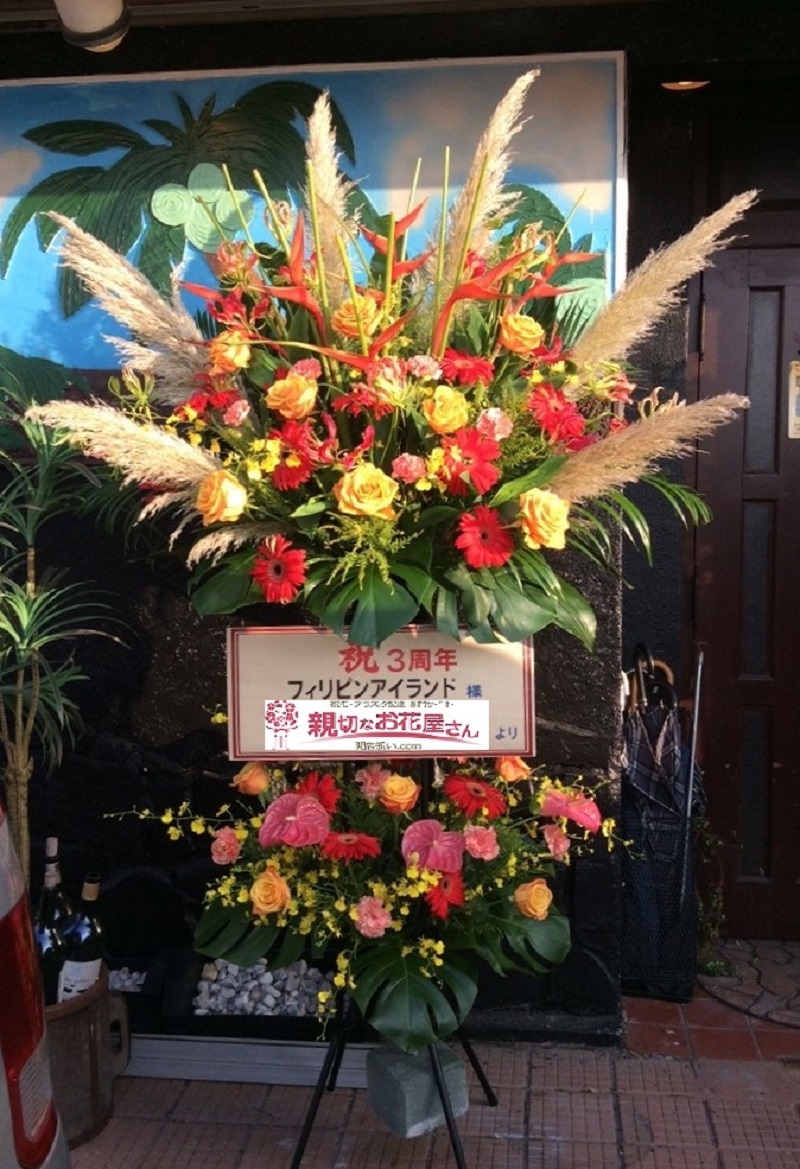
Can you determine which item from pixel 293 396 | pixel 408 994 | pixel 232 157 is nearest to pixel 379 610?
pixel 293 396

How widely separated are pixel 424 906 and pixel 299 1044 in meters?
0.97

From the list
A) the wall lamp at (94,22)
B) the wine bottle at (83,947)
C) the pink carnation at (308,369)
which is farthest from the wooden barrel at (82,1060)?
the wall lamp at (94,22)

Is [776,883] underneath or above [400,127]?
underneath

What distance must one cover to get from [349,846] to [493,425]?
3.53ft

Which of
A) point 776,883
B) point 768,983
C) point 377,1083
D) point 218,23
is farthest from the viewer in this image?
point 776,883

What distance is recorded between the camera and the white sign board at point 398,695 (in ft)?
9.68

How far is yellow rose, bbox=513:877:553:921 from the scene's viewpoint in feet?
9.89

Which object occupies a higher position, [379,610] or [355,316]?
[355,316]

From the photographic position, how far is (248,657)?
299 centimetres

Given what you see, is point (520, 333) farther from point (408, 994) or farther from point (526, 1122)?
point (526, 1122)

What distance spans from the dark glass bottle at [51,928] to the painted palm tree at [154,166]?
188cm

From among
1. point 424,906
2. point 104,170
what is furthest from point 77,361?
point 424,906

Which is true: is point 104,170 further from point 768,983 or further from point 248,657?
point 768,983

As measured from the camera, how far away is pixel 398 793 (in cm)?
296
